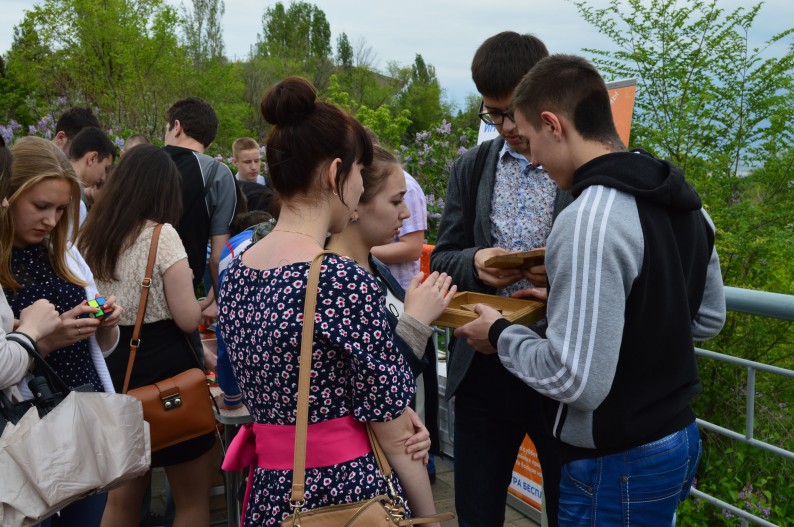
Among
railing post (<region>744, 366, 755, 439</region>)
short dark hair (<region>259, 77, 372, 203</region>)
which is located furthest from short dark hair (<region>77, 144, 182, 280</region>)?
railing post (<region>744, 366, 755, 439</region>)

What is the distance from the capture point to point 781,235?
4531mm

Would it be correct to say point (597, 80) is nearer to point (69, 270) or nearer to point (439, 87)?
point (69, 270)

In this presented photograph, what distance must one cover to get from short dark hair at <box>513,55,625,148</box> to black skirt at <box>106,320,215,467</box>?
2.16 metres

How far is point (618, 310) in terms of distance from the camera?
169cm

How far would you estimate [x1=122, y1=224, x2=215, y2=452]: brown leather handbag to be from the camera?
3191mm

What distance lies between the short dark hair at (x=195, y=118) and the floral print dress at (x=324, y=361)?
3.44m

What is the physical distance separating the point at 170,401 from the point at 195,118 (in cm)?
247

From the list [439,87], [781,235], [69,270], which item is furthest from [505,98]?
[439,87]

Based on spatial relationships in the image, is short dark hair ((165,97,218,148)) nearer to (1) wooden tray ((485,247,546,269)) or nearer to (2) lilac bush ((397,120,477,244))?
(2) lilac bush ((397,120,477,244))

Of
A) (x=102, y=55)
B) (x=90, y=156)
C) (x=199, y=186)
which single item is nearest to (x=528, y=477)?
(x=199, y=186)

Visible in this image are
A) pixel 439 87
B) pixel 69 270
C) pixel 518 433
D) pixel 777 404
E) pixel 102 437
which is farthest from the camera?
pixel 439 87

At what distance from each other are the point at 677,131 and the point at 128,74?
72.0 feet

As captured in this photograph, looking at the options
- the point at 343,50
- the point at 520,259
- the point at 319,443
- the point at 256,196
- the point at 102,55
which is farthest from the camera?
the point at 343,50

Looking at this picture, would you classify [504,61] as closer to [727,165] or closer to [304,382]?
[304,382]
